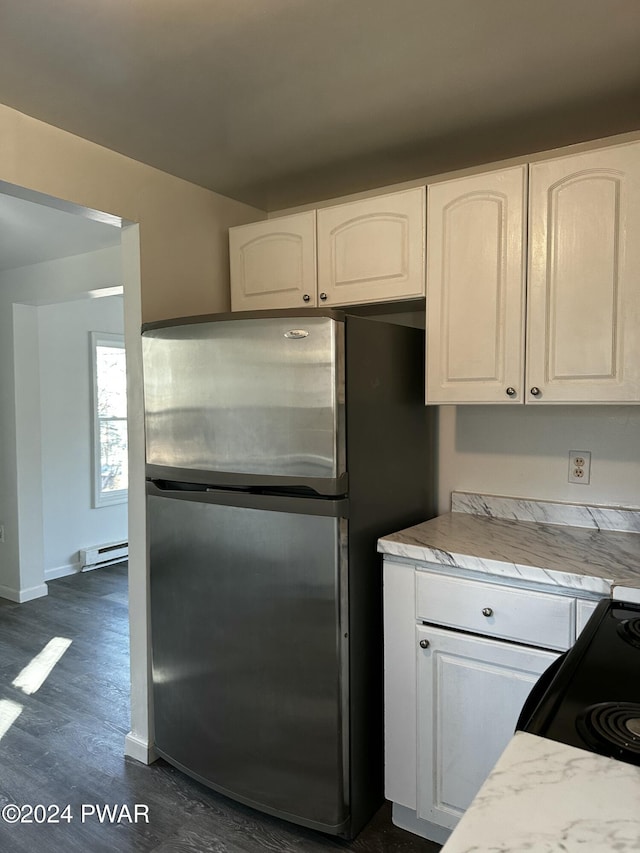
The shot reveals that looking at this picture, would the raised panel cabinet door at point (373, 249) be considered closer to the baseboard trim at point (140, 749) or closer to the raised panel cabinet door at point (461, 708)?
the raised panel cabinet door at point (461, 708)

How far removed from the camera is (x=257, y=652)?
6.11 ft

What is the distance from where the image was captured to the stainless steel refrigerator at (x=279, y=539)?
1.75 metres

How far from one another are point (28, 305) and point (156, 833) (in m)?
3.42

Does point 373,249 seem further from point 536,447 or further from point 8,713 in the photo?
point 8,713

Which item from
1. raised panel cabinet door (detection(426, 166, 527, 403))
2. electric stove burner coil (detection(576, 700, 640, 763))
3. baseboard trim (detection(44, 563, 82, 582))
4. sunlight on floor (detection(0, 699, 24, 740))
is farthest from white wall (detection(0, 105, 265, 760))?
baseboard trim (detection(44, 563, 82, 582))

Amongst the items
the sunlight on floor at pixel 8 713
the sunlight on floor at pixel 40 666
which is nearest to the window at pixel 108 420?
the sunlight on floor at pixel 40 666

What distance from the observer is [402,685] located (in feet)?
5.96

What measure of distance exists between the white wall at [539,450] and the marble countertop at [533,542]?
0.17ft

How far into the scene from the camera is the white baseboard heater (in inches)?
Result: 184

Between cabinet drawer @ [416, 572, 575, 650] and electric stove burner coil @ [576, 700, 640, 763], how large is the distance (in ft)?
2.34

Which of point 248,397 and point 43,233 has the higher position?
point 43,233

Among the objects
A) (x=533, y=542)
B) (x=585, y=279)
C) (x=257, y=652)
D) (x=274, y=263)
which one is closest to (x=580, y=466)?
(x=533, y=542)

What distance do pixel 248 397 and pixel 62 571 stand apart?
11.4 ft

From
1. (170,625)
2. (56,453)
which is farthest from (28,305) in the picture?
(170,625)
